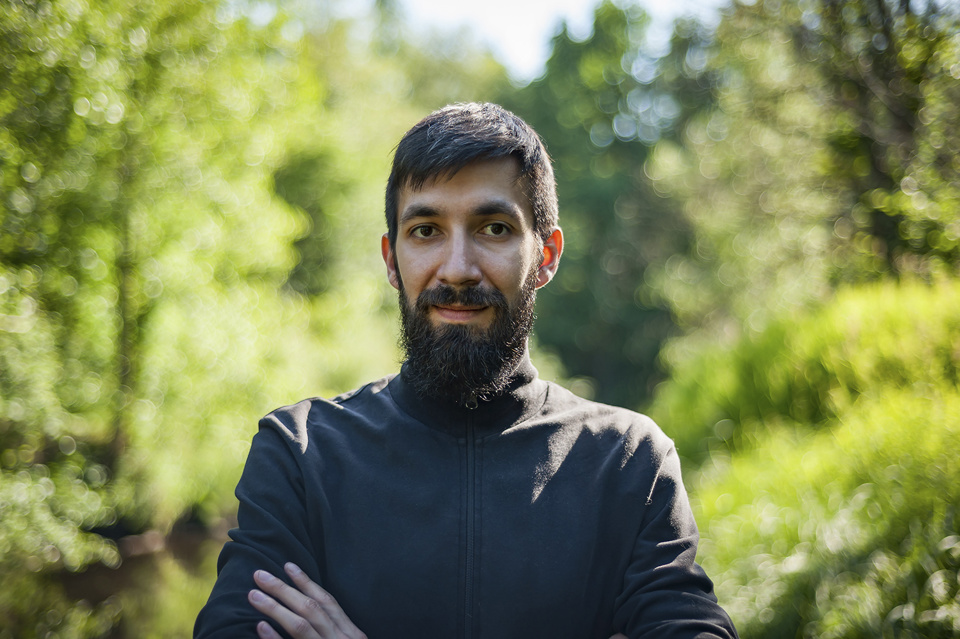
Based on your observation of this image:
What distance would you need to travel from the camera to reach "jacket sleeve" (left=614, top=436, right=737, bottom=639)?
5.90 ft

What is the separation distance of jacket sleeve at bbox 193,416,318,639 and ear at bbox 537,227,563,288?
0.94 m

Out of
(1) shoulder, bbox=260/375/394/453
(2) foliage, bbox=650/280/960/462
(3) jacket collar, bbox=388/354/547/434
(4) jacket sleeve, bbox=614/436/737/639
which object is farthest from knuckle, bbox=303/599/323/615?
(2) foliage, bbox=650/280/960/462

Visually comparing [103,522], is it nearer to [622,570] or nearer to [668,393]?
[668,393]

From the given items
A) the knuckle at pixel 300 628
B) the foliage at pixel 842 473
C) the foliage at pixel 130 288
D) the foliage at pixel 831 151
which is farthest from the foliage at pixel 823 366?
the foliage at pixel 130 288

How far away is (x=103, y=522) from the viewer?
8867 mm

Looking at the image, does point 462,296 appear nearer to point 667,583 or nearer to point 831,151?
point 667,583

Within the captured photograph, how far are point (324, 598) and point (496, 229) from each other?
1138 millimetres

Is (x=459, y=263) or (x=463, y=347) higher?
(x=459, y=263)

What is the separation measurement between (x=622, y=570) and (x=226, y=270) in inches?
404

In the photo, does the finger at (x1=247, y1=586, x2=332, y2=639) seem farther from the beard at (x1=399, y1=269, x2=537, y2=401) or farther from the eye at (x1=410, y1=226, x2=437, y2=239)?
the eye at (x1=410, y1=226, x2=437, y2=239)

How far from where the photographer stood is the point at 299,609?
1.79 m

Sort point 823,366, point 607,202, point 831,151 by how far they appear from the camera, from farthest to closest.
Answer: point 607,202 → point 831,151 → point 823,366

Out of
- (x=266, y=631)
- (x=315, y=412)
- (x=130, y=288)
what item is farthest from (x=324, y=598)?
(x=130, y=288)

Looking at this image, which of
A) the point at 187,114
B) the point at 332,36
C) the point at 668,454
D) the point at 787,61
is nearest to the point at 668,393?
the point at 787,61
